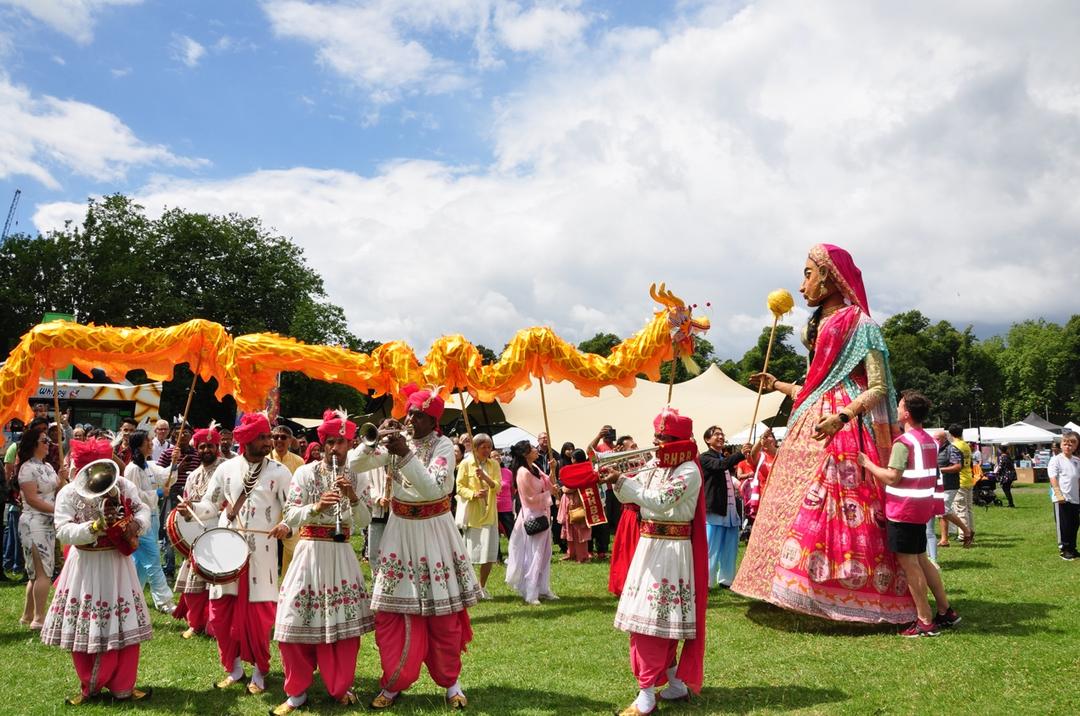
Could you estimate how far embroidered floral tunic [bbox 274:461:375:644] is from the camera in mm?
5137

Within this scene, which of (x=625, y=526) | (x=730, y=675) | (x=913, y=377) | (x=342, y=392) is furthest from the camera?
(x=913, y=377)

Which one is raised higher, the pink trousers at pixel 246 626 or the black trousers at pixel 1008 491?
the black trousers at pixel 1008 491

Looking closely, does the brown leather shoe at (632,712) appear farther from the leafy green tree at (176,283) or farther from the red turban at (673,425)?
the leafy green tree at (176,283)

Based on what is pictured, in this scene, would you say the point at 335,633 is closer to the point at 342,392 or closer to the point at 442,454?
the point at 442,454

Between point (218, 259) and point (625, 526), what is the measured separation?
118 feet

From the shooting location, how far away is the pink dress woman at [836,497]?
270 inches

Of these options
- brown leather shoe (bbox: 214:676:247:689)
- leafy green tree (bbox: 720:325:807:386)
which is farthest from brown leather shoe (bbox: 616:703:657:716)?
leafy green tree (bbox: 720:325:807:386)

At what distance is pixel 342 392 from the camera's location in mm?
43719

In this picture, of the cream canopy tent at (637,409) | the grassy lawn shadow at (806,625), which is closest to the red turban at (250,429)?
the grassy lawn shadow at (806,625)

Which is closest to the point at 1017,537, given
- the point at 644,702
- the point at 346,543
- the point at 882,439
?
the point at 882,439

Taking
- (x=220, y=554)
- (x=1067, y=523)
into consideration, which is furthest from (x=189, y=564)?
(x=1067, y=523)

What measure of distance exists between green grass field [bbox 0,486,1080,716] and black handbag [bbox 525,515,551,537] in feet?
3.11

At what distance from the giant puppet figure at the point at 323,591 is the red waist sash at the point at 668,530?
189 centimetres

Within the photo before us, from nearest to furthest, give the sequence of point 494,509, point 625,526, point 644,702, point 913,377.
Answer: point 644,702 < point 625,526 < point 494,509 < point 913,377
